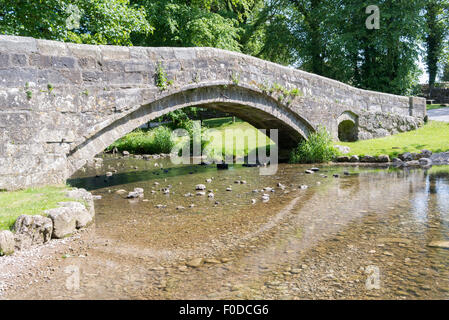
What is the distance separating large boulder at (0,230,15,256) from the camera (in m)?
3.57

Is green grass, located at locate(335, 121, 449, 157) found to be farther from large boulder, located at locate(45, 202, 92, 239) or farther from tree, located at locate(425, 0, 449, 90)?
tree, located at locate(425, 0, 449, 90)

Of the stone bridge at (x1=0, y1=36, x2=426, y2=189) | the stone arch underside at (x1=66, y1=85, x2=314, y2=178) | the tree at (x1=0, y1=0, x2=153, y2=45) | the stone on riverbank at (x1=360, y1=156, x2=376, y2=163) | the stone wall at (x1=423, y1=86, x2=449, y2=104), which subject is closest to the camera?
the stone bridge at (x1=0, y1=36, x2=426, y2=189)

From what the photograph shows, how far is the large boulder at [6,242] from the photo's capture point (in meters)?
3.57

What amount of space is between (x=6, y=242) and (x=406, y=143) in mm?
12500

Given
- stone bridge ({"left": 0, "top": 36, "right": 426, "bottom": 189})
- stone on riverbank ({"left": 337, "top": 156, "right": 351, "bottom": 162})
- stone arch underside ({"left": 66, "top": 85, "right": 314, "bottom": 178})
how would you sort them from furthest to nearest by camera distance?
stone on riverbank ({"left": 337, "top": 156, "right": 351, "bottom": 162}) → stone arch underside ({"left": 66, "top": 85, "right": 314, "bottom": 178}) → stone bridge ({"left": 0, "top": 36, "right": 426, "bottom": 189})

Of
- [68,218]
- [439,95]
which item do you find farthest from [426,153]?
[439,95]

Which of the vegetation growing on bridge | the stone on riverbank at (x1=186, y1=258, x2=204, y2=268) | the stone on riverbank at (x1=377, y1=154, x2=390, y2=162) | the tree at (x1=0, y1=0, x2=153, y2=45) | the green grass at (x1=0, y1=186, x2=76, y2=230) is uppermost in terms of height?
the tree at (x1=0, y1=0, x2=153, y2=45)

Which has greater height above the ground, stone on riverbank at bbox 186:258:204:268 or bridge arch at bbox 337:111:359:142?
bridge arch at bbox 337:111:359:142

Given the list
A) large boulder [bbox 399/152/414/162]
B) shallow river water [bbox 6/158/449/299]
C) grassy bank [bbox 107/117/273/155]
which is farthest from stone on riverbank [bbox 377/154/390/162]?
grassy bank [bbox 107/117/273/155]

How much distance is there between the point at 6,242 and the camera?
3.61 meters

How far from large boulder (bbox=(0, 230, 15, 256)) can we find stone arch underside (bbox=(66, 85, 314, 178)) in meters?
2.47

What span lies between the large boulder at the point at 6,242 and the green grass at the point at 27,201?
0.44 feet

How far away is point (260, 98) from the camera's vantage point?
10.0 m
